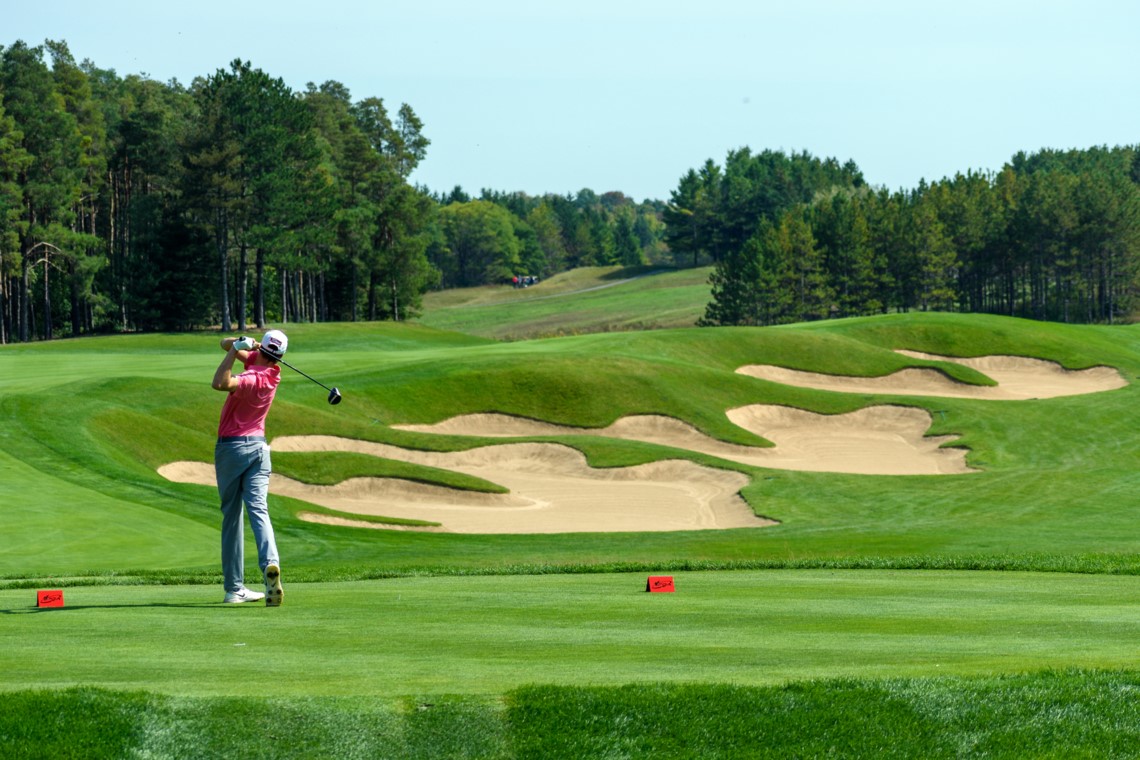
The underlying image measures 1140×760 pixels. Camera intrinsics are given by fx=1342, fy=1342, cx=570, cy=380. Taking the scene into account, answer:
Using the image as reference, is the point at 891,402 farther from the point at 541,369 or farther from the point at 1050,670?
the point at 1050,670

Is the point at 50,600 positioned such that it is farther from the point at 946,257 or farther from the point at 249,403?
the point at 946,257

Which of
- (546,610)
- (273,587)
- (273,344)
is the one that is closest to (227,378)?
(273,344)

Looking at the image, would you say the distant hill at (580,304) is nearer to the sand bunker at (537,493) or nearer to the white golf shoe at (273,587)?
the sand bunker at (537,493)

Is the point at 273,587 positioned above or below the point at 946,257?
below

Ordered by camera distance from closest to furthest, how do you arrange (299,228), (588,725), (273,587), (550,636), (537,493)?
(588,725) < (550,636) < (273,587) < (537,493) < (299,228)

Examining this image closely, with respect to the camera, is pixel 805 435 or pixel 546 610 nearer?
pixel 546 610

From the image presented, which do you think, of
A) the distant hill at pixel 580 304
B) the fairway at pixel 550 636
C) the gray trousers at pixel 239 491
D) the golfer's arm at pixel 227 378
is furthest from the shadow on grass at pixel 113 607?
the distant hill at pixel 580 304

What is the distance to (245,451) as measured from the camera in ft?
44.4

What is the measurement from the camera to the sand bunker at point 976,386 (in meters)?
59.5

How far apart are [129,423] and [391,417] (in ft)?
36.1

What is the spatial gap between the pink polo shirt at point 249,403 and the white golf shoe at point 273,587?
4.74 feet

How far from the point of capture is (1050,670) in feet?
28.5

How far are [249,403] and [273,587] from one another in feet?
6.18

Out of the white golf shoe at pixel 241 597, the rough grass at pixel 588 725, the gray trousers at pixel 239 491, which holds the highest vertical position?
the gray trousers at pixel 239 491
